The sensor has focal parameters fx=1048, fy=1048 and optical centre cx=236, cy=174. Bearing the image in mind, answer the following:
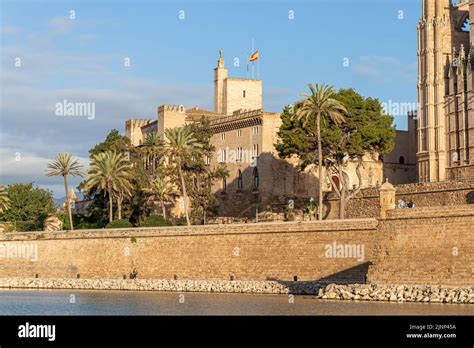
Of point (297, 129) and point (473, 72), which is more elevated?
point (473, 72)

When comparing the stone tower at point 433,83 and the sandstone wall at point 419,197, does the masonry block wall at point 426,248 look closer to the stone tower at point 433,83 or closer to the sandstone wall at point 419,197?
the sandstone wall at point 419,197

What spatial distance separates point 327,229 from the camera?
4628 cm

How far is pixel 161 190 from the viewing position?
71.2m

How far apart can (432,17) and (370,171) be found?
12299mm

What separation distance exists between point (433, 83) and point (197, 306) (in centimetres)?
3854

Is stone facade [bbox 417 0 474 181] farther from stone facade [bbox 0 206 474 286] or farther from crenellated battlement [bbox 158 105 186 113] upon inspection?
stone facade [bbox 0 206 474 286]

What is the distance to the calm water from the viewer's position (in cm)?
3425

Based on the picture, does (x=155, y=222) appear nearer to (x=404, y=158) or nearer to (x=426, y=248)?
(x=404, y=158)

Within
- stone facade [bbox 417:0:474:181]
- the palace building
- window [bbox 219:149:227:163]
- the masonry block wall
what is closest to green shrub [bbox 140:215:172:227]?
the palace building

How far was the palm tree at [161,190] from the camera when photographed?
234 ft

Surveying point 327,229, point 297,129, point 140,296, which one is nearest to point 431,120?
point 297,129

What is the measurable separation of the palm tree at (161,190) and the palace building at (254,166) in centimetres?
487

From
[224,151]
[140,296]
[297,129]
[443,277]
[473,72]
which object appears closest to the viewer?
[443,277]
